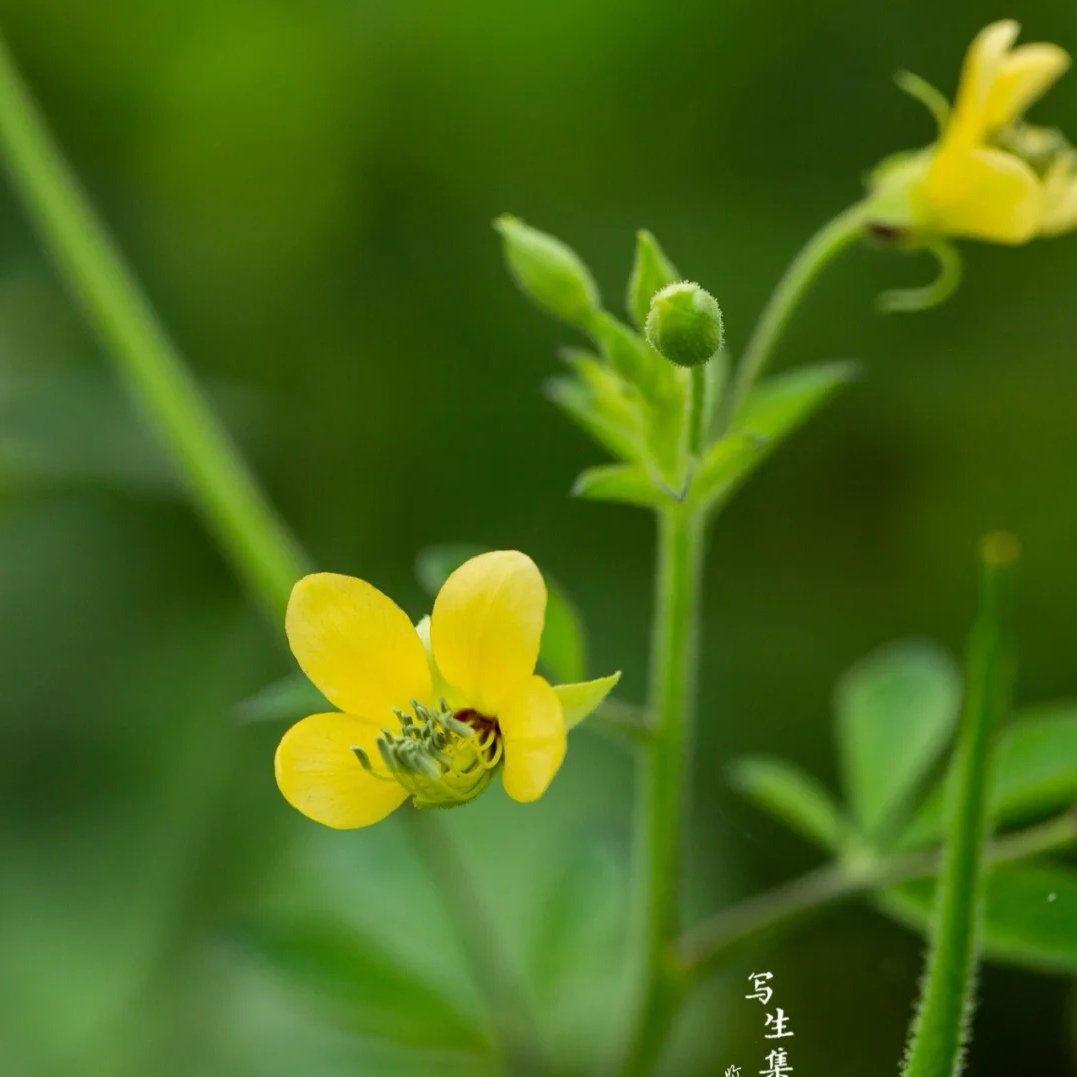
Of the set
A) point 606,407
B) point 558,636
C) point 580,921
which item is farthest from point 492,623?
point 580,921

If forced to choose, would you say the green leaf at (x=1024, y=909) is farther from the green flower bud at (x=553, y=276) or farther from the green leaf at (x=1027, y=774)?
the green flower bud at (x=553, y=276)

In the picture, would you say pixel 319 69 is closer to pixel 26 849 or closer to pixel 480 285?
pixel 480 285

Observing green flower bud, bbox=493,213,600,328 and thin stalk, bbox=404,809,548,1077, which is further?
thin stalk, bbox=404,809,548,1077

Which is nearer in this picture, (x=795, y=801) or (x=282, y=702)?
(x=282, y=702)

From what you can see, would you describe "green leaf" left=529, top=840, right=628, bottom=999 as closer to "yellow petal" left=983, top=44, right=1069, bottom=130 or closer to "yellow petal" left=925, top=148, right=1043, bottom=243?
"yellow petal" left=925, top=148, right=1043, bottom=243

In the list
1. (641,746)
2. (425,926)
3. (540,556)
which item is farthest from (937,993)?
(540,556)

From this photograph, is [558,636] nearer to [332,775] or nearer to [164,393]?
[332,775]

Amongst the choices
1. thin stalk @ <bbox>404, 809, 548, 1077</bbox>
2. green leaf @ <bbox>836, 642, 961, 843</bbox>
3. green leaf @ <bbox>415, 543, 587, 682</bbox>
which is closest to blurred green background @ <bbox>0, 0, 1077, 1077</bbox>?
thin stalk @ <bbox>404, 809, 548, 1077</bbox>
